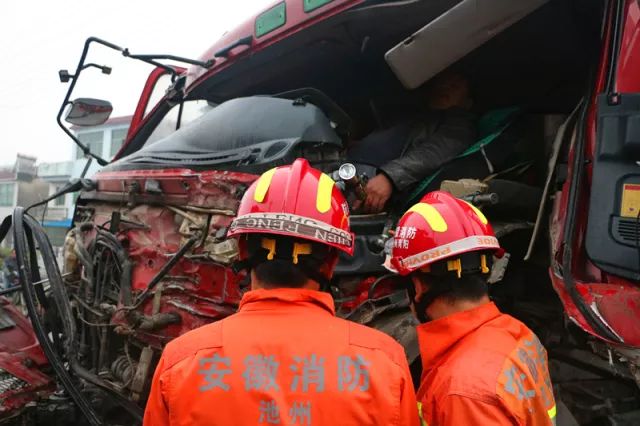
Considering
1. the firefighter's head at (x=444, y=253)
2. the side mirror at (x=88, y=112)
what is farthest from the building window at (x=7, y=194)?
the firefighter's head at (x=444, y=253)

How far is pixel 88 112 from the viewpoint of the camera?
390cm

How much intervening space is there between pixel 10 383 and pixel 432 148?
2.79 m

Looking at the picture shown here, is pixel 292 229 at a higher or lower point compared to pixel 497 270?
higher

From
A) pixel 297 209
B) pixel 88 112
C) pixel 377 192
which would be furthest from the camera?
pixel 88 112

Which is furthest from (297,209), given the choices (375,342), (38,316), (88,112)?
(88,112)

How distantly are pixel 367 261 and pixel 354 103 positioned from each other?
1.71 metres

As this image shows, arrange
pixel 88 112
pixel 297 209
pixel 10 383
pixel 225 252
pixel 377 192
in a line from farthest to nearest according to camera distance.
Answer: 1. pixel 88 112
2. pixel 10 383
3. pixel 377 192
4. pixel 225 252
5. pixel 297 209

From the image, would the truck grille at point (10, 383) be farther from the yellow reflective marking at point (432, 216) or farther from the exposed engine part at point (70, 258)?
the yellow reflective marking at point (432, 216)

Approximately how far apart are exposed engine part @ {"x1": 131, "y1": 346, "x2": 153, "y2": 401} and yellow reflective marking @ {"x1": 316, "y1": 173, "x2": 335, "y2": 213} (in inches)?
64.1

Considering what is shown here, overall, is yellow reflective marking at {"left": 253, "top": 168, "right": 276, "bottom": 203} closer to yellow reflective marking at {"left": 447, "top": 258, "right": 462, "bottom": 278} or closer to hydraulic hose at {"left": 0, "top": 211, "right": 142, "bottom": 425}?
yellow reflective marking at {"left": 447, "top": 258, "right": 462, "bottom": 278}

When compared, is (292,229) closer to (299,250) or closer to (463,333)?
(299,250)

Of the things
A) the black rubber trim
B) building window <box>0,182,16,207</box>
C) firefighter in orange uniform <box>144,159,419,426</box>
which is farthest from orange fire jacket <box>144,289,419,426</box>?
building window <box>0,182,16,207</box>

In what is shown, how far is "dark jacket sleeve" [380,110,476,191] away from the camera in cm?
280

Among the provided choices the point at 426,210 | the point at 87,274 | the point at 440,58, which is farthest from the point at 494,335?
the point at 87,274
